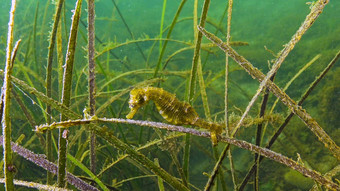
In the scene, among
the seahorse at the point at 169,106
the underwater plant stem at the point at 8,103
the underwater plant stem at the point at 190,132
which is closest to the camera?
the underwater plant stem at the point at 8,103

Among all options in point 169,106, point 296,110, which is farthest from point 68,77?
point 296,110

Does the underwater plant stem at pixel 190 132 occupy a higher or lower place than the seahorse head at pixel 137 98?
lower

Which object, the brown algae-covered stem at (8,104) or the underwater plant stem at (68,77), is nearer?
the brown algae-covered stem at (8,104)

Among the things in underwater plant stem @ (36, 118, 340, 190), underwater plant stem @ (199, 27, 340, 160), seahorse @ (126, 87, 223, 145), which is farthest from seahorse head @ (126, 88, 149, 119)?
underwater plant stem @ (199, 27, 340, 160)

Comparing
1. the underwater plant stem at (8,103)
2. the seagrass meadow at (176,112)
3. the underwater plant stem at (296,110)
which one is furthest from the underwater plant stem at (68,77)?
the underwater plant stem at (296,110)

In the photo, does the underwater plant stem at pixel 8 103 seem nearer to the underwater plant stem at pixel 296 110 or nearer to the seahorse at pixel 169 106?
the seahorse at pixel 169 106

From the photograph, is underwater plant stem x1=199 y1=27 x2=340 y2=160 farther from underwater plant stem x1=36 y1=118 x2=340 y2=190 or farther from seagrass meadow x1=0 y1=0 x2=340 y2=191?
underwater plant stem x1=36 y1=118 x2=340 y2=190

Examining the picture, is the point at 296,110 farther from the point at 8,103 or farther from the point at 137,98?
the point at 8,103

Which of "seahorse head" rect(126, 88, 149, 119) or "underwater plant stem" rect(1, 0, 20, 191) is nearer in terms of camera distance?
"underwater plant stem" rect(1, 0, 20, 191)

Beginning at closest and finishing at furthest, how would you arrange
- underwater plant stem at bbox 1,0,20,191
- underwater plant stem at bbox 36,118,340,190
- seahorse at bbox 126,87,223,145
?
underwater plant stem at bbox 1,0,20,191 → underwater plant stem at bbox 36,118,340,190 → seahorse at bbox 126,87,223,145
